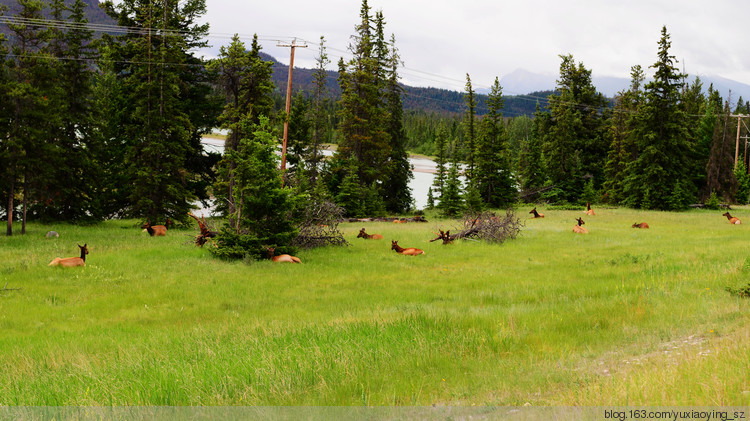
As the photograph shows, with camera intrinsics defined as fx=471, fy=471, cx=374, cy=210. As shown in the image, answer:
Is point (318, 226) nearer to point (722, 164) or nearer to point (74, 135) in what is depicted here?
point (74, 135)

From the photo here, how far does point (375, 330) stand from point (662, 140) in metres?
45.7

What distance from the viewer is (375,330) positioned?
7734 mm

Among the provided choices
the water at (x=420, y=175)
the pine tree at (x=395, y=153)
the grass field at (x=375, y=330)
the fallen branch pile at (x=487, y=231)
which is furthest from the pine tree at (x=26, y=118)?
the water at (x=420, y=175)

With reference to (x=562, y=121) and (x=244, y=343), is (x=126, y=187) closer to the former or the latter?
(x=244, y=343)

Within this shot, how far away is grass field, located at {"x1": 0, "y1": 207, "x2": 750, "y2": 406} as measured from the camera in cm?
515

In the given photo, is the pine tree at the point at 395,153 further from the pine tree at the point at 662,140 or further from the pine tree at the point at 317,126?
the pine tree at the point at 662,140

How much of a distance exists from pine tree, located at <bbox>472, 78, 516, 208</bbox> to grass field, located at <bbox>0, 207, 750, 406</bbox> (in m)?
33.9

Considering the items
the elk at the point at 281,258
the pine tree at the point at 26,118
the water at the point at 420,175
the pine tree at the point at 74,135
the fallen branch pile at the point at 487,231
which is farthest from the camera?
the water at the point at 420,175

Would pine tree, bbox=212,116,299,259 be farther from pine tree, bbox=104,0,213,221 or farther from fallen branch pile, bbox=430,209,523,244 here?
pine tree, bbox=104,0,213,221

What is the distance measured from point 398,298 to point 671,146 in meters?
43.0

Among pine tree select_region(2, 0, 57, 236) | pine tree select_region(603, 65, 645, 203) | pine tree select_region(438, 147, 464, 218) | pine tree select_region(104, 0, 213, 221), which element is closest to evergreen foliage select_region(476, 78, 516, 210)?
pine tree select_region(438, 147, 464, 218)

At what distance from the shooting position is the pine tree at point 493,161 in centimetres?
5056

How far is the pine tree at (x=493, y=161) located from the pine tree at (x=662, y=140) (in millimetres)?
12604

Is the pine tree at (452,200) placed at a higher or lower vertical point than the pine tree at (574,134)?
lower
